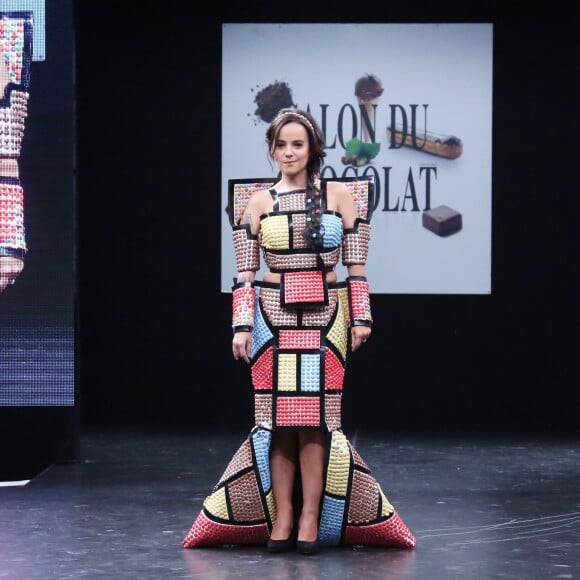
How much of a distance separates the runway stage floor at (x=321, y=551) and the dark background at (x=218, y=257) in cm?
52

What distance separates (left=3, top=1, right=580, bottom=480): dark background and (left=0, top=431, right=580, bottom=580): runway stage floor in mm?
518

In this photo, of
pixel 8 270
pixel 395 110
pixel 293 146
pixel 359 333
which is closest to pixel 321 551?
pixel 359 333

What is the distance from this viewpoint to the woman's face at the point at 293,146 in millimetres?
3654

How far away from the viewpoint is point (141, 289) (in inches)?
267

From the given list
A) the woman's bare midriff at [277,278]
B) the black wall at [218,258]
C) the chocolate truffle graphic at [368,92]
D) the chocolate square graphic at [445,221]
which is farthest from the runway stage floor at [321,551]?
the chocolate truffle graphic at [368,92]

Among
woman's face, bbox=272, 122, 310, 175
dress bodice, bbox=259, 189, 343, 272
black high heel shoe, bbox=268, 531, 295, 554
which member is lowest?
black high heel shoe, bbox=268, 531, 295, 554

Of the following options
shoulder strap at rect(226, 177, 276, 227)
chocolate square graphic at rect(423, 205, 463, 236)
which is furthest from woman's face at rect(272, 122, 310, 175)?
chocolate square graphic at rect(423, 205, 463, 236)

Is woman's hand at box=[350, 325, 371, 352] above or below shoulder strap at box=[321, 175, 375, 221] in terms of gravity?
below

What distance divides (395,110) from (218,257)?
3.91 feet

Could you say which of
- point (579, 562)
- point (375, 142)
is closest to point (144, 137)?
point (375, 142)

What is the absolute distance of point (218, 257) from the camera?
22.1 ft

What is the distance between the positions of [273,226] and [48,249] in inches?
76.6

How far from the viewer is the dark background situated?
661cm

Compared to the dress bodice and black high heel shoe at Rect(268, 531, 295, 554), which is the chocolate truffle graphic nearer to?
the dress bodice
